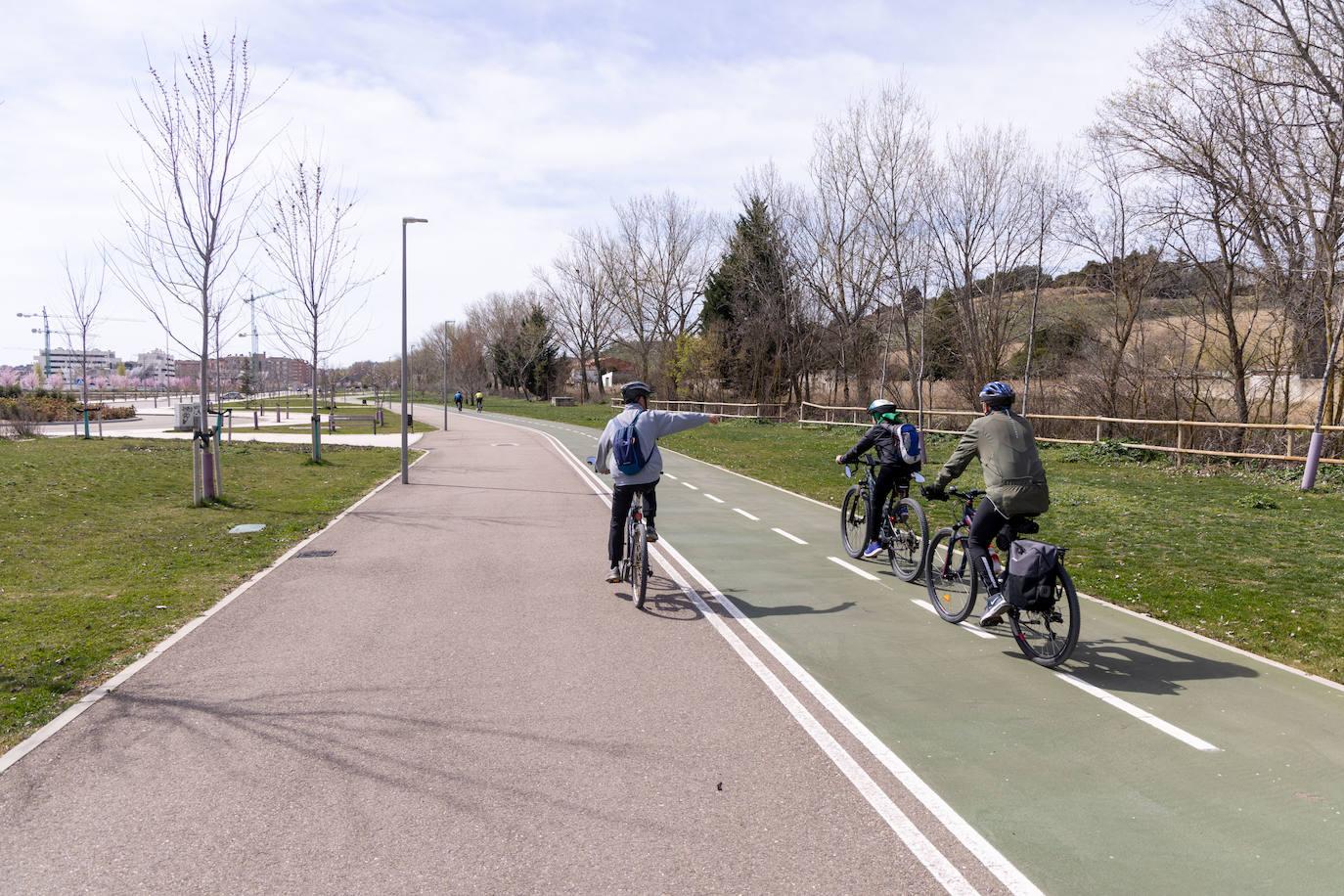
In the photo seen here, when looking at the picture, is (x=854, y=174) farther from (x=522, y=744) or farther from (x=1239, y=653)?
(x=522, y=744)

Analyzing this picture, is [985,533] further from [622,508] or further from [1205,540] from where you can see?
[1205,540]

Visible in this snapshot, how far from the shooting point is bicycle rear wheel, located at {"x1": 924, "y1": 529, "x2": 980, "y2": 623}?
6.70m

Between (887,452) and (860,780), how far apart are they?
5.16m

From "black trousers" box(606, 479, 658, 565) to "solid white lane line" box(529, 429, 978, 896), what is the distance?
1.11 metres

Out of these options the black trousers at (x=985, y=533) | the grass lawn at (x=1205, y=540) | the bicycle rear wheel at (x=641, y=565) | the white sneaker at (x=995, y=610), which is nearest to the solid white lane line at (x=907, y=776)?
the bicycle rear wheel at (x=641, y=565)

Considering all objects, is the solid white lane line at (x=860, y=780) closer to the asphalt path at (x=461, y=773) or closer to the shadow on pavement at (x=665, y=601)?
the asphalt path at (x=461, y=773)

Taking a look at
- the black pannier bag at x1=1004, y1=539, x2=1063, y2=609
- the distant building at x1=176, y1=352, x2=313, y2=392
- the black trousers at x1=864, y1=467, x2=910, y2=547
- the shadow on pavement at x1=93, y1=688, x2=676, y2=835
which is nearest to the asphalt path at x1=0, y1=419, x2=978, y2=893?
the shadow on pavement at x1=93, y1=688, x2=676, y2=835

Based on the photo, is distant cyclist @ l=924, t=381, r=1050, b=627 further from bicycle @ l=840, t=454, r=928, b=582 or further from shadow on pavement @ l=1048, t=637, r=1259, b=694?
bicycle @ l=840, t=454, r=928, b=582

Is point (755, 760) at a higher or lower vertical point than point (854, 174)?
lower

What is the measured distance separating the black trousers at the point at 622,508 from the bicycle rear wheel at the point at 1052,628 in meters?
2.99

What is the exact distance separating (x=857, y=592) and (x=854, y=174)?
3290cm

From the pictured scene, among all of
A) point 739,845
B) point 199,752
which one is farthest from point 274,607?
point 739,845

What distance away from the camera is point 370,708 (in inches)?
190

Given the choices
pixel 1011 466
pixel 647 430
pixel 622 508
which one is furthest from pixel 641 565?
pixel 1011 466
